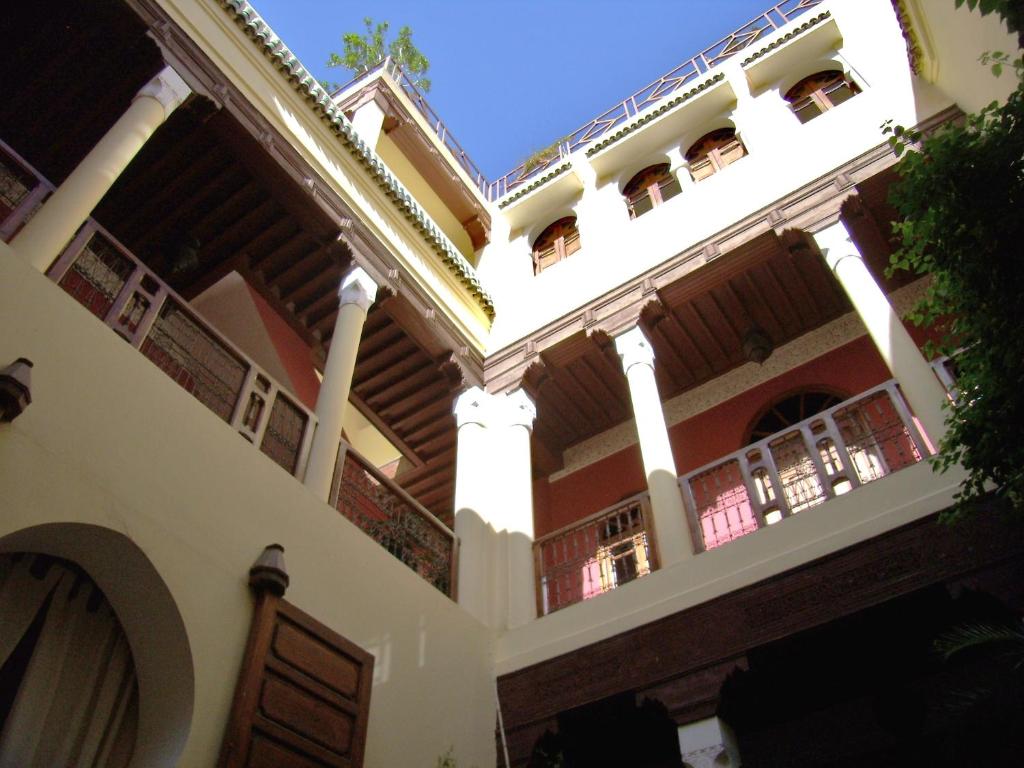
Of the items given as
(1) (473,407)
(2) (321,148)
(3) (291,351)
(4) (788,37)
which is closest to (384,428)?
(3) (291,351)

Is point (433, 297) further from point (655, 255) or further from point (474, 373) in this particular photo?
point (655, 255)

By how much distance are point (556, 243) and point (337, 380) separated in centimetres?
447

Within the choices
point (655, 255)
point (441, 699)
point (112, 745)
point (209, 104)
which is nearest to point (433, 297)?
point (655, 255)

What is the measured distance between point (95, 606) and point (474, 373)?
15.1 ft

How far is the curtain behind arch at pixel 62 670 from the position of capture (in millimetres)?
3668

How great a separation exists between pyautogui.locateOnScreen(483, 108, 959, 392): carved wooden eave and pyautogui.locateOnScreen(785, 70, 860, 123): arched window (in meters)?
1.61

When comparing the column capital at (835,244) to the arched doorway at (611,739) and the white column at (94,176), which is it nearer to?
the arched doorway at (611,739)

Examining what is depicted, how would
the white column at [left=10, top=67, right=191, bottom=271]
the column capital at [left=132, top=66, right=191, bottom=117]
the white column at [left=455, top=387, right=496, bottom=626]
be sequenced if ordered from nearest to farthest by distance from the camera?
the white column at [left=10, top=67, right=191, bottom=271]
the column capital at [left=132, top=66, right=191, bottom=117]
the white column at [left=455, top=387, right=496, bottom=626]

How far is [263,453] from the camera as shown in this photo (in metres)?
5.04

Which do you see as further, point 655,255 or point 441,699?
point 655,255

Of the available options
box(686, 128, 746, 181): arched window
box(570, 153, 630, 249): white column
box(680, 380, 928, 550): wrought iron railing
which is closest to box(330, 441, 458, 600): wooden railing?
box(680, 380, 928, 550): wrought iron railing

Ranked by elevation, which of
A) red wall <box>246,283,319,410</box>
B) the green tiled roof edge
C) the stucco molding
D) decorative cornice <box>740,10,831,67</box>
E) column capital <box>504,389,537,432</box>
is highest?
decorative cornice <box>740,10,831,67</box>

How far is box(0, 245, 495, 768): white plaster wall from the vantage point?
384 cm

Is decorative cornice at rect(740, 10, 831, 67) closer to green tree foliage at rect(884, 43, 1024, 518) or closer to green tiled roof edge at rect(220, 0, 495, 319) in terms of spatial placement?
green tiled roof edge at rect(220, 0, 495, 319)
